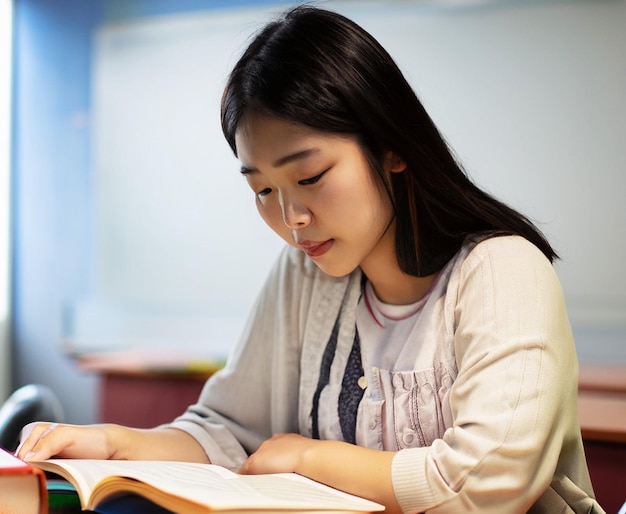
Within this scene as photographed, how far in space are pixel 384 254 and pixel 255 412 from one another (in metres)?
0.31

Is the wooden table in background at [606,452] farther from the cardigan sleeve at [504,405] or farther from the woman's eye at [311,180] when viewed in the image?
the woman's eye at [311,180]

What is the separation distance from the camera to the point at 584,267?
1735mm

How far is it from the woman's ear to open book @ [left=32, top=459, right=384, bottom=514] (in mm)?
385

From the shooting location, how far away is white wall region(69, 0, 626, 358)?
172 cm

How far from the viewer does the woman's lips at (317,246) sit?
935 millimetres

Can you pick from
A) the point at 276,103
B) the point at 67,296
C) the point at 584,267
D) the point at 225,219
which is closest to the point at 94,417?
the point at 67,296

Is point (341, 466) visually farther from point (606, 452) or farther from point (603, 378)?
point (603, 378)

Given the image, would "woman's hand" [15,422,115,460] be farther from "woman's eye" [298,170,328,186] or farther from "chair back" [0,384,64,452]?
"woman's eye" [298,170,328,186]

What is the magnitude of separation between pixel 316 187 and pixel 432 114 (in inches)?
45.8

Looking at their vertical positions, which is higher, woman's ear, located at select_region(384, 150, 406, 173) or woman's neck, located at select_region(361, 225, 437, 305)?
woman's ear, located at select_region(384, 150, 406, 173)

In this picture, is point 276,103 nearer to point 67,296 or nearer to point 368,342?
point 368,342

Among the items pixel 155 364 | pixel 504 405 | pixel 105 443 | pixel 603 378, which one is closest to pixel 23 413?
pixel 105 443

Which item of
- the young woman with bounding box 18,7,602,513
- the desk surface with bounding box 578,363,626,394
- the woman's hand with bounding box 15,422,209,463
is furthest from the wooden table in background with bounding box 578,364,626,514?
the woman's hand with bounding box 15,422,209,463

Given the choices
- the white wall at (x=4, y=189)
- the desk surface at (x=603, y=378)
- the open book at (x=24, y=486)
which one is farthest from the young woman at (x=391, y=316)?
the white wall at (x=4, y=189)
